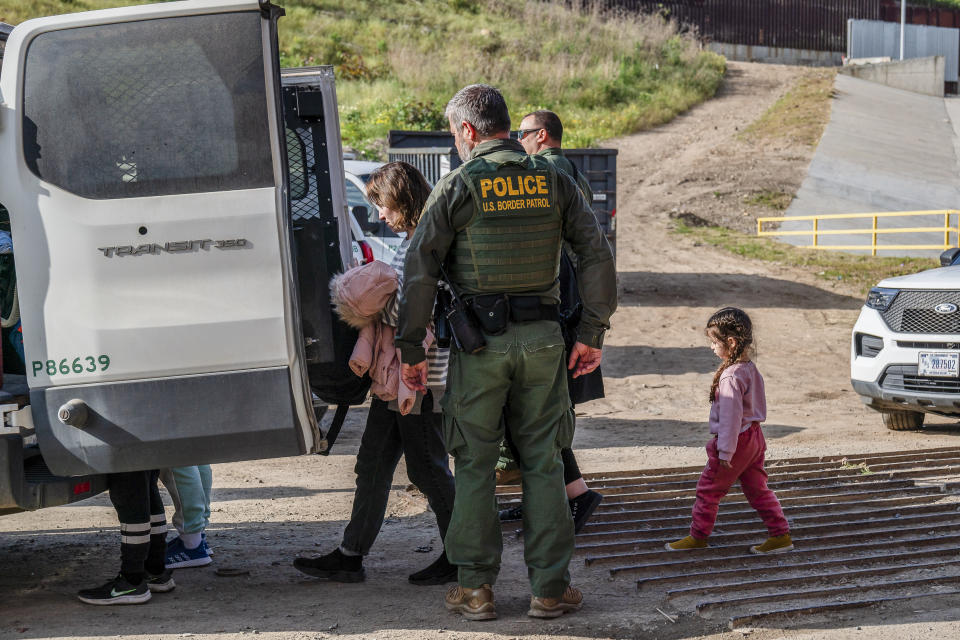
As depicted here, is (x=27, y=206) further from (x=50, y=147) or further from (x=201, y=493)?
(x=201, y=493)

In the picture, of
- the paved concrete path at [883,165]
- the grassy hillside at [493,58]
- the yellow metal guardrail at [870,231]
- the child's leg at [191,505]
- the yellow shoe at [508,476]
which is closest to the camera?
the child's leg at [191,505]

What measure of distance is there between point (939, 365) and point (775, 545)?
3732mm

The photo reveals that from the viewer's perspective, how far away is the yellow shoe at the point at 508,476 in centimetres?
658

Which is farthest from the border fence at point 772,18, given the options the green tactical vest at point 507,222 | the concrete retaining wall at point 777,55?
the green tactical vest at point 507,222

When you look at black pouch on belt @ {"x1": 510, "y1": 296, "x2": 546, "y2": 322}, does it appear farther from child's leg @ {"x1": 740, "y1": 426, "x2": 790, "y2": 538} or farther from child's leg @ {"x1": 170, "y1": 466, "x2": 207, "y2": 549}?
child's leg @ {"x1": 170, "y1": 466, "x2": 207, "y2": 549}

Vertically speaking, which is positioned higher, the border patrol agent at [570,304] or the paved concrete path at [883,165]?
the border patrol agent at [570,304]

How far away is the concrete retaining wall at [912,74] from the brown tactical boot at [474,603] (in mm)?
42232

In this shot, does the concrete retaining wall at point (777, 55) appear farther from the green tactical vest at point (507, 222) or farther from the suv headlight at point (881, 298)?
the green tactical vest at point (507, 222)

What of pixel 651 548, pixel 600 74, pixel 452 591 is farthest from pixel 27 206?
pixel 600 74

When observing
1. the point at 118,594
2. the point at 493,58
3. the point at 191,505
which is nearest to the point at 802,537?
the point at 191,505

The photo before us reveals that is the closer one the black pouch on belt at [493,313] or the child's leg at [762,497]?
the black pouch on belt at [493,313]

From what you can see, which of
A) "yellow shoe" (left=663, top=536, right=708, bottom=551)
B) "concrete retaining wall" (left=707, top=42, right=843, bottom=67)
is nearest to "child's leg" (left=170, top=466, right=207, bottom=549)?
"yellow shoe" (left=663, top=536, right=708, bottom=551)

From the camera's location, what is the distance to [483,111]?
Answer: 4.39m

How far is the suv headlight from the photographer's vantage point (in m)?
8.70
